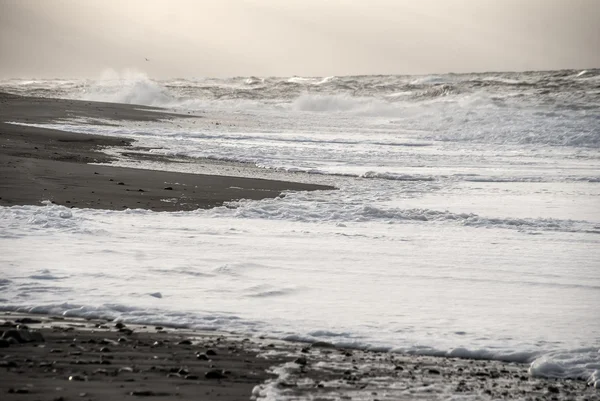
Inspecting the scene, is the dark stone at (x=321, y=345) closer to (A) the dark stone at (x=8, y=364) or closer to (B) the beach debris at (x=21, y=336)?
(B) the beach debris at (x=21, y=336)

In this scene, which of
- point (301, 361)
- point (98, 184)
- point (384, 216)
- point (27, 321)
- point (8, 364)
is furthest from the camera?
point (98, 184)

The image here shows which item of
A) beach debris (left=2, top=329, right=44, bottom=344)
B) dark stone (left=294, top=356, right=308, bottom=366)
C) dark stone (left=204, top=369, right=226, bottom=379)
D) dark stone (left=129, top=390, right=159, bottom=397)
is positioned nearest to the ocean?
dark stone (left=294, top=356, right=308, bottom=366)

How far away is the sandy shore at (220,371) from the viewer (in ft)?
12.1

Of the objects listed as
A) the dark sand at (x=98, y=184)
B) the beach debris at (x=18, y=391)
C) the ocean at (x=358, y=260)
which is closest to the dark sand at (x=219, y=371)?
the beach debris at (x=18, y=391)

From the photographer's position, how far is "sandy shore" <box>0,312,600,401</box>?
369 cm

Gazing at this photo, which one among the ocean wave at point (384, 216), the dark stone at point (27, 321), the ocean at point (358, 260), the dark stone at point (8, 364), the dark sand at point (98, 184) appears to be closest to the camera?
the dark stone at point (8, 364)

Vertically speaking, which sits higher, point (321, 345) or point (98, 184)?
point (98, 184)

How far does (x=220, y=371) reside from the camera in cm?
400

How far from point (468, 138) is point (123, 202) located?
17.5m

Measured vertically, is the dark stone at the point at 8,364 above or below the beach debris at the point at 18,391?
below

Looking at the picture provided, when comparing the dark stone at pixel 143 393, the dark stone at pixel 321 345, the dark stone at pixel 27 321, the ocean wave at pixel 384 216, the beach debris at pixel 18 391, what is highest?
the ocean wave at pixel 384 216

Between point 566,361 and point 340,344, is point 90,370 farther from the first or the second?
point 566,361

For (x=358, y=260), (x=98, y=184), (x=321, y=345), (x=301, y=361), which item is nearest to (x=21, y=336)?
(x=301, y=361)

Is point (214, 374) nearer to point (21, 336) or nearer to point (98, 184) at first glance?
point (21, 336)
